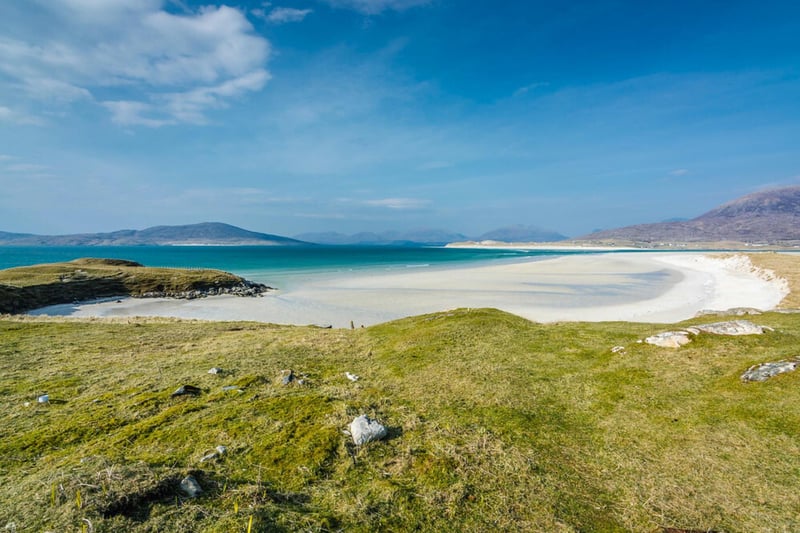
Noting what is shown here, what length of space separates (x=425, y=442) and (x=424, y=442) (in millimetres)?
23

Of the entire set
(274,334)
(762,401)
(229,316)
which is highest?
(762,401)

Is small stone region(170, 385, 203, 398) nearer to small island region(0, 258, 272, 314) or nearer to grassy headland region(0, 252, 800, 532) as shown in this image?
grassy headland region(0, 252, 800, 532)

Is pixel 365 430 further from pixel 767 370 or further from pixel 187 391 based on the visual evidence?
pixel 767 370

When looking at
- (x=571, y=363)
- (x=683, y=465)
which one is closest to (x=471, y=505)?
(x=683, y=465)

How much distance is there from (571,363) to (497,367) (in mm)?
2788

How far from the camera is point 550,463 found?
294 inches

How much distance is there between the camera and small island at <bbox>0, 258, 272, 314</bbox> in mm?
51062

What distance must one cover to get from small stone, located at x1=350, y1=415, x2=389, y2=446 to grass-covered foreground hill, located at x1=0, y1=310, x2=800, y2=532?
0.75 feet

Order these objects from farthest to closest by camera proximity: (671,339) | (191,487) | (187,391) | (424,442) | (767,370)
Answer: (671,339)
(187,391)
(767,370)
(424,442)
(191,487)

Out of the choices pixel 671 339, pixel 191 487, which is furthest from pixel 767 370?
pixel 191 487

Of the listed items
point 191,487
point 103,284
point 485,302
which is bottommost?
point 485,302

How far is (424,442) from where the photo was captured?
8.19m

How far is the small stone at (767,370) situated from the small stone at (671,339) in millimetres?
2681

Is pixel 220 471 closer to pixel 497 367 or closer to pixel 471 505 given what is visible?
pixel 471 505
